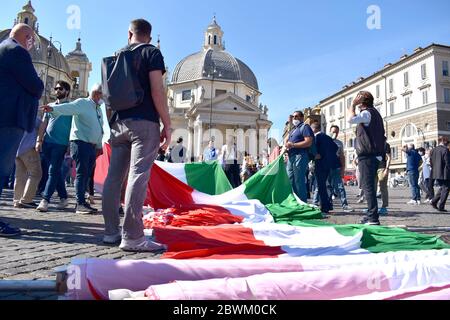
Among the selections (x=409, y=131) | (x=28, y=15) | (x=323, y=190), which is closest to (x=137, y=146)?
(x=323, y=190)

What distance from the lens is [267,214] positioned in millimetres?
5570

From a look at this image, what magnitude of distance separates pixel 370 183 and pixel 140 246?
11.6 ft

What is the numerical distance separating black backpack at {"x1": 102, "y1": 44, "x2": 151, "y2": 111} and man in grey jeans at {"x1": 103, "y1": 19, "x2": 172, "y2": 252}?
0.18 feet

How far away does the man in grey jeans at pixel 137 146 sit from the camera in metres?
3.27

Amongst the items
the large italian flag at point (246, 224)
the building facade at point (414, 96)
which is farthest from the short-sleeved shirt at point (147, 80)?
the building facade at point (414, 96)

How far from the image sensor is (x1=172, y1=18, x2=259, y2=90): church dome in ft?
204

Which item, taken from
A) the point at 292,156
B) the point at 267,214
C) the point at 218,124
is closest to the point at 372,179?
the point at 267,214

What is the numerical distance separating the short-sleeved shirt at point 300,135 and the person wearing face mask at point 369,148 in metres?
1.77

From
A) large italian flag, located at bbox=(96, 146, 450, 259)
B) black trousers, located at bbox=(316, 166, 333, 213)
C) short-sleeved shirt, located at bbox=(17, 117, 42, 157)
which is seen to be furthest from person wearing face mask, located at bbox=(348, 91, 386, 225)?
short-sleeved shirt, located at bbox=(17, 117, 42, 157)

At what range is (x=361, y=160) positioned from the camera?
5316 mm

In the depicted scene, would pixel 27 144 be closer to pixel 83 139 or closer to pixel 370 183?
pixel 83 139

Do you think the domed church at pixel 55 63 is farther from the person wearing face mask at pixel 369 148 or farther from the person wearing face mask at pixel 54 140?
the person wearing face mask at pixel 369 148

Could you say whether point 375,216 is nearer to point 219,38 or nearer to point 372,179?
point 372,179

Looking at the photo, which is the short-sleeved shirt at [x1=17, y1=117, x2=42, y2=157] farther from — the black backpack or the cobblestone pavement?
the black backpack
